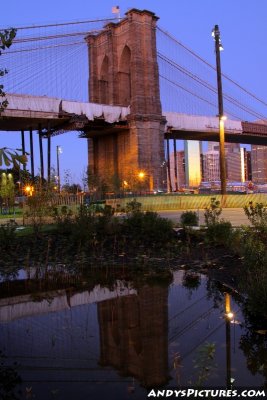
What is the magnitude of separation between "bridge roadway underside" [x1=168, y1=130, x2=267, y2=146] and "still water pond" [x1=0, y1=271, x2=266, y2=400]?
53735mm

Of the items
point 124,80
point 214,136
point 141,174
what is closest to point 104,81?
point 124,80

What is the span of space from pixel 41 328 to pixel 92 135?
180 feet

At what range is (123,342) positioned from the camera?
214 inches

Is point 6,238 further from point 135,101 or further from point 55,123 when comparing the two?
point 55,123

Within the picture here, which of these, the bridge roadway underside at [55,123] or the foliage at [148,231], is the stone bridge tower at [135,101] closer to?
the bridge roadway underside at [55,123]

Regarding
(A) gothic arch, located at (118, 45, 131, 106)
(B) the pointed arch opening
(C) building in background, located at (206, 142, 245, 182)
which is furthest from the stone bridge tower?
(C) building in background, located at (206, 142, 245, 182)

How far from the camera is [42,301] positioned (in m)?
7.41

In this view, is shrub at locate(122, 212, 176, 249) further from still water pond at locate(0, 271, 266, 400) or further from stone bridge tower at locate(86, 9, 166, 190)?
stone bridge tower at locate(86, 9, 166, 190)

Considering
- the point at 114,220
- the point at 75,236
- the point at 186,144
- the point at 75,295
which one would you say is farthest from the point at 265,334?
the point at 186,144

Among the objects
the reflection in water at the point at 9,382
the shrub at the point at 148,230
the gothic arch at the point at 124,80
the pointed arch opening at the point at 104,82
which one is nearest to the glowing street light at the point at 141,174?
the gothic arch at the point at 124,80

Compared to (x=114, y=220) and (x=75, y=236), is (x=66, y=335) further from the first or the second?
(x=114, y=220)

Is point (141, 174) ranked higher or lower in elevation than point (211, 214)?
higher

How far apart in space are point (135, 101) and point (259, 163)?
124 m

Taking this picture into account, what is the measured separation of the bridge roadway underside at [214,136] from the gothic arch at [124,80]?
7.03 m
